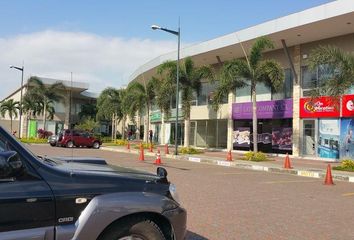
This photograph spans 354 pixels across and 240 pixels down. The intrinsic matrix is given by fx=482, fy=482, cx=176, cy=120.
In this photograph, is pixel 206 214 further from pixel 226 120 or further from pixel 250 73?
pixel 226 120

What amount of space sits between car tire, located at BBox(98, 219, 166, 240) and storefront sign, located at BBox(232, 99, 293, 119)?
2879 centimetres

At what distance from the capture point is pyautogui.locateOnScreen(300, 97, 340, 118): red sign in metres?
28.8

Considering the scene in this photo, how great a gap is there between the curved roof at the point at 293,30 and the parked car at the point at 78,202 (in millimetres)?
23086

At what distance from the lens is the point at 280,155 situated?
33281 mm

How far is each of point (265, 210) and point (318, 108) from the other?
841 inches

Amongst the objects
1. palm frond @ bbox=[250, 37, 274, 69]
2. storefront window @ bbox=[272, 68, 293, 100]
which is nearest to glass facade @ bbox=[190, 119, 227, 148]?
storefront window @ bbox=[272, 68, 293, 100]

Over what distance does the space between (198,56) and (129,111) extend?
A: 10.4m

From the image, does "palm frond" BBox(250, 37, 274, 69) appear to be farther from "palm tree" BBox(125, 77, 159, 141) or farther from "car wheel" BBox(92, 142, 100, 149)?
"car wheel" BBox(92, 142, 100, 149)

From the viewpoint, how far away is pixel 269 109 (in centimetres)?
3412

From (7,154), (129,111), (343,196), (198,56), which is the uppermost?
(198,56)

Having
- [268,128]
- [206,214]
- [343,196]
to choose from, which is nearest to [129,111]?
[268,128]

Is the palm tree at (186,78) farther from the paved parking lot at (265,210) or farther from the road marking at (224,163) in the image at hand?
the paved parking lot at (265,210)

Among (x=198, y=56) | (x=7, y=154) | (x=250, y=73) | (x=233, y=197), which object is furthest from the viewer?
(x=198, y=56)

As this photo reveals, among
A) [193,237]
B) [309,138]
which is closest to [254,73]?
[309,138]
